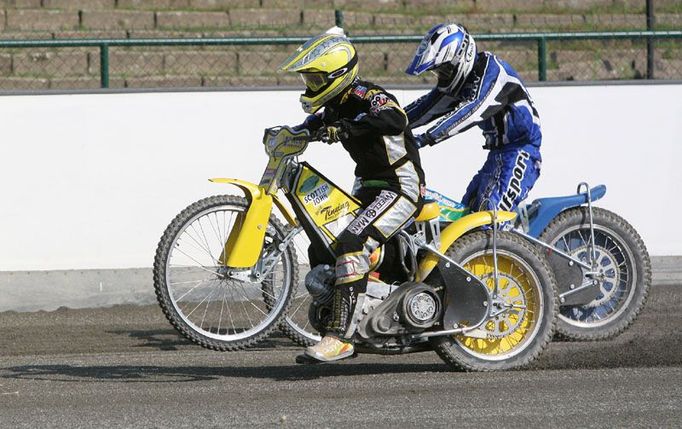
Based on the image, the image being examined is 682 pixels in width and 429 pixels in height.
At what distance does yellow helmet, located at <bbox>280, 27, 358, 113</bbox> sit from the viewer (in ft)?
23.4

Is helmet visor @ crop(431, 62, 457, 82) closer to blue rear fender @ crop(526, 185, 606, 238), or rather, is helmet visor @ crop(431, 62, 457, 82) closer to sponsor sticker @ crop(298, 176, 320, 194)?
blue rear fender @ crop(526, 185, 606, 238)

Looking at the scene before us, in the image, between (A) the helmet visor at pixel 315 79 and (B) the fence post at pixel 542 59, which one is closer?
(A) the helmet visor at pixel 315 79

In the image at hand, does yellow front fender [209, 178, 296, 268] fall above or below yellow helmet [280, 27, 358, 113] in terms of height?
below

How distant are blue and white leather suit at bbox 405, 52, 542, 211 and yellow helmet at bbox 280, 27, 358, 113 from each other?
133cm

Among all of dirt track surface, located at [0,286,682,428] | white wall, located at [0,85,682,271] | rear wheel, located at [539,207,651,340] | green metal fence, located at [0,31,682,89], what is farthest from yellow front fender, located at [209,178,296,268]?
green metal fence, located at [0,31,682,89]

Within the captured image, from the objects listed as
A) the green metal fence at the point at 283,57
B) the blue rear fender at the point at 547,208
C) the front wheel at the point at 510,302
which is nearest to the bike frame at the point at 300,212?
the front wheel at the point at 510,302

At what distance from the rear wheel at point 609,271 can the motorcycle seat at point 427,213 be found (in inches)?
61.0

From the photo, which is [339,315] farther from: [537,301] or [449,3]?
[449,3]

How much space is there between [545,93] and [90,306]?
4604 mm

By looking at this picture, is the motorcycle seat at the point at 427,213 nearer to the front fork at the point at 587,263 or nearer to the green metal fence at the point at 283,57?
the front fork at the point at 587,263

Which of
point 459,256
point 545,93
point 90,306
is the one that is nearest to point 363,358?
point 459,256

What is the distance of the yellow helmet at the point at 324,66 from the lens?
7.13m

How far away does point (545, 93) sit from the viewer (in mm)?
A: 11883

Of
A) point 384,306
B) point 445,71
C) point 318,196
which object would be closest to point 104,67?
point 445,71
